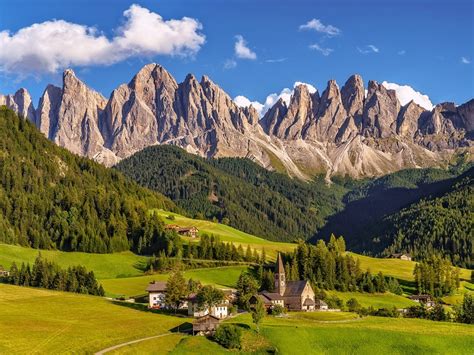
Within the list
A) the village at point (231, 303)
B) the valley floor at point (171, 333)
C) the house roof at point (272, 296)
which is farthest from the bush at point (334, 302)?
the valley floor at point (171, 333)

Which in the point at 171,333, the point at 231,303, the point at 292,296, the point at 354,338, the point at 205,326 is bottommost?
the point at 354,338

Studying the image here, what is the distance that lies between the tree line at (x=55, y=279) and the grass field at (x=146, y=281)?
17.9ft

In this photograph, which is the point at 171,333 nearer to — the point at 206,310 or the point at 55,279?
the point at 206,310

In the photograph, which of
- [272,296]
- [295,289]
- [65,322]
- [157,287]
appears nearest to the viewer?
[65,322]

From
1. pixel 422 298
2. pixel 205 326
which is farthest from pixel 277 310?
pixel 422 298

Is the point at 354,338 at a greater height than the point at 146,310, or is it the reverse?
the point at 146,310

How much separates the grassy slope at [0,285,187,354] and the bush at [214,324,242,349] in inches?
432

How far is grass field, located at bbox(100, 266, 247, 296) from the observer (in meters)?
169

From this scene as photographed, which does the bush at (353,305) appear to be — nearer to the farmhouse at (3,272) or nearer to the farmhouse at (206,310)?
the farmhouse at (206,310)

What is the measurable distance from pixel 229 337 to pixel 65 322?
29.5 m

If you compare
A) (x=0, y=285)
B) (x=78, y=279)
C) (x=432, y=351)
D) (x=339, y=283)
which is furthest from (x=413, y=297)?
(x=0, y=285)

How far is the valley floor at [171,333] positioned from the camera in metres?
103

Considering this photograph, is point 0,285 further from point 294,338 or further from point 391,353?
point 391,353

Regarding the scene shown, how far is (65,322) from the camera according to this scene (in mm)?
116188
